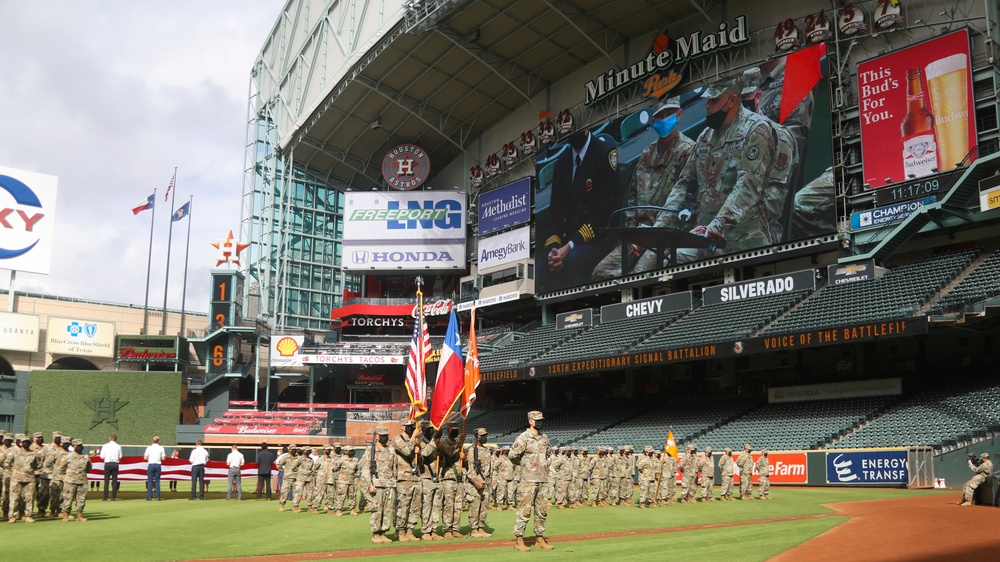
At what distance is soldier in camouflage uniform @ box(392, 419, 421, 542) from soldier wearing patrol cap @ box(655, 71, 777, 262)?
2854 cm

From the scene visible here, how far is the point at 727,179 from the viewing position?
41469 millimetres

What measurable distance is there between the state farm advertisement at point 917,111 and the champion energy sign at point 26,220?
1943 inches

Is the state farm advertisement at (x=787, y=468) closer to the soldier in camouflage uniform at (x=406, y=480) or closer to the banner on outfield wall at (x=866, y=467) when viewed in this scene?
the banner on outfield wall at (x=866, y=467)

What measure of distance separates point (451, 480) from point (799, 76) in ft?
102

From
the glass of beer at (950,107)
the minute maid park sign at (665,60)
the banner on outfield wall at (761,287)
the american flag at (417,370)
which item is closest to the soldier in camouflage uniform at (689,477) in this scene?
the american flag at (417,370)

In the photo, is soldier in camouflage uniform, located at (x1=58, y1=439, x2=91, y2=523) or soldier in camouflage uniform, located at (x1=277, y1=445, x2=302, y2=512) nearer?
soldier in camouflage uniform, located at (x1=58, y1=439, x2=91, y2=523)

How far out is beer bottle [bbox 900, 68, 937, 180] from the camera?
3503cm

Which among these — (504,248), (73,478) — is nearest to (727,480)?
(73,478)

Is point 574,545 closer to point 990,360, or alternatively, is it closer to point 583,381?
point 990,360

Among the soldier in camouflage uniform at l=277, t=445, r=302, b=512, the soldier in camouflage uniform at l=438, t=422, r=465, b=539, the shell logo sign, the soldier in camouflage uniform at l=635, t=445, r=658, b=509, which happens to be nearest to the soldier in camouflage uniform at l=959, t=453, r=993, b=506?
the soldier in camouflage uniform at l=635, t=445, r=658, b=509

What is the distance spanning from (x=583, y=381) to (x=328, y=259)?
94.5 feet

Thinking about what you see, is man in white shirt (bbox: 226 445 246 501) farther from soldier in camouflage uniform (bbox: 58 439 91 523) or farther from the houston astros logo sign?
the houston astros logo sign

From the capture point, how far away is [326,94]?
59.4 metres

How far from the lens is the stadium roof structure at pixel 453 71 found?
48.8 meters
